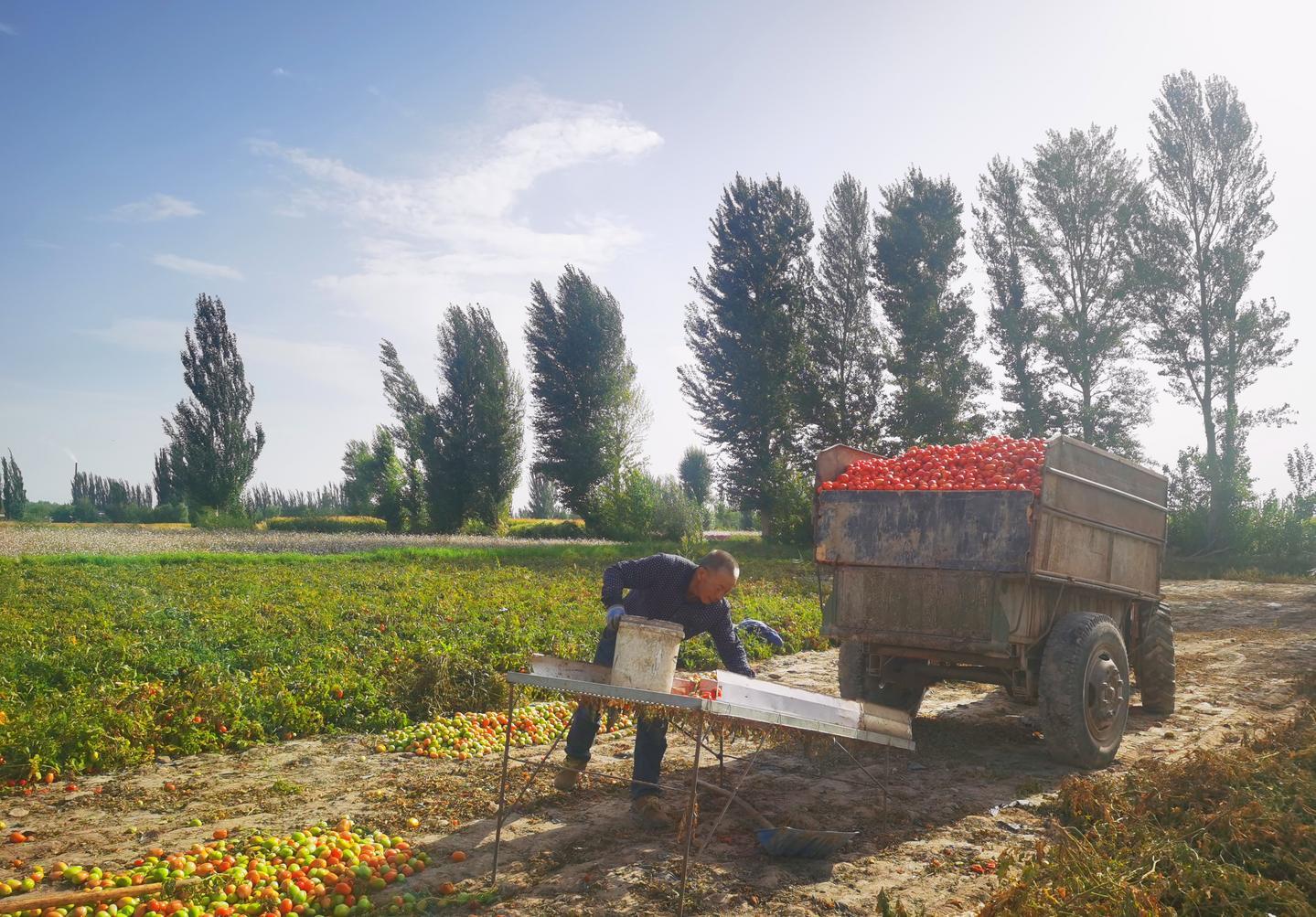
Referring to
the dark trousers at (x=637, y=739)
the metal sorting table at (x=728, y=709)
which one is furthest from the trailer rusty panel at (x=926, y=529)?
the dark trousers at (x=637, y=739)

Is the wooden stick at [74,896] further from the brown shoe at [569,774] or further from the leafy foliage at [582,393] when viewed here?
the leafy foliage at [582,393]

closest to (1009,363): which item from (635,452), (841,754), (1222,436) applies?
(1222,436)

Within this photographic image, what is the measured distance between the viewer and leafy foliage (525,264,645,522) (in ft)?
130

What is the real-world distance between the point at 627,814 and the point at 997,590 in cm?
310

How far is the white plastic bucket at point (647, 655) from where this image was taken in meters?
4.40

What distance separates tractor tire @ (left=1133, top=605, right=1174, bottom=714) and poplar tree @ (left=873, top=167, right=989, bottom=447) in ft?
79.4

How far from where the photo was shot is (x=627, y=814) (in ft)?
18.1

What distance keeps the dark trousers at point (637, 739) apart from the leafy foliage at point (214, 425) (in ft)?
131

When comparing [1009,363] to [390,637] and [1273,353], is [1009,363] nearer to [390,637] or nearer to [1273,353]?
[1273,353]

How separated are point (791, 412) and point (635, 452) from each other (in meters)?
9.61

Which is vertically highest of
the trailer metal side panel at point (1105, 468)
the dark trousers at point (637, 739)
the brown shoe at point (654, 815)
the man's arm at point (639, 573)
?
the trailer metal side panel at point (1105, 468)

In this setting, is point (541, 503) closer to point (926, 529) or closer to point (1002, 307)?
point (1002, 307)

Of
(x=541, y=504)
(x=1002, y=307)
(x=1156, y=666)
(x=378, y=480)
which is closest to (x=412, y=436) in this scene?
(x=378, y=480)

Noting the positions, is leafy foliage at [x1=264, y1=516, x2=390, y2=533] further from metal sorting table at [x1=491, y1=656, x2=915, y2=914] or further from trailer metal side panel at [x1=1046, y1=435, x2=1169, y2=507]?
metal sorting table at [x1=491, y1=656, x2=915, y2=914]
